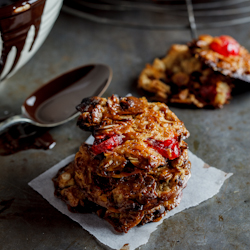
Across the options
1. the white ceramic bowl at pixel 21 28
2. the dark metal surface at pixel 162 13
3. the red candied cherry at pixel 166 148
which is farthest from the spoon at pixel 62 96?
the dark metal surface at pixel 162 13

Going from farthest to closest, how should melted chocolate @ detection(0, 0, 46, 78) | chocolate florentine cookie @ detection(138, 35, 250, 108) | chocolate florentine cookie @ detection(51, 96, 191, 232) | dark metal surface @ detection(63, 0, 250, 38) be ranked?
1. dark metal surface @ detection(63, 0, 250, 38)
2. chocolate florentine cookie @ detection(138, 35, 250, 108)
3. melted chocolate @ detection(0, 0, 46, 78)
4. chocolate florentine cookie @ detection(51, 96, 191, 232)

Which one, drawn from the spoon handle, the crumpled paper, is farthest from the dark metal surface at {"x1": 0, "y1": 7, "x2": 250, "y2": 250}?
the spoon handle

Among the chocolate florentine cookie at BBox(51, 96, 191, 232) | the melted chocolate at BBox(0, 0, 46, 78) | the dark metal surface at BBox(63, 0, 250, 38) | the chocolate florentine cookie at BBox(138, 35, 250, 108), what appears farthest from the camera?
the dark metal surface at BBox(63, 0, 250, 38)

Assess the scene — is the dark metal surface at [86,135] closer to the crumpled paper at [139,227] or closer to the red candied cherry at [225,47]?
the crumpled paper at [139,227]

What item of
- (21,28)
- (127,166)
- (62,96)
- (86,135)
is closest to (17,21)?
(21,28)

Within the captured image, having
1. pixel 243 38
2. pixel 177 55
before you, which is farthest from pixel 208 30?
pixel 177 55

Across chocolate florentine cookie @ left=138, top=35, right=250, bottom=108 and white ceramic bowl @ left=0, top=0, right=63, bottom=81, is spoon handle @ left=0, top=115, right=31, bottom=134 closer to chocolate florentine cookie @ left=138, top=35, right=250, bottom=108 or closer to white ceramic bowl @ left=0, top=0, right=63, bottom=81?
white ceramic bowl @ left=0, top=0, right=63, bottom=81
